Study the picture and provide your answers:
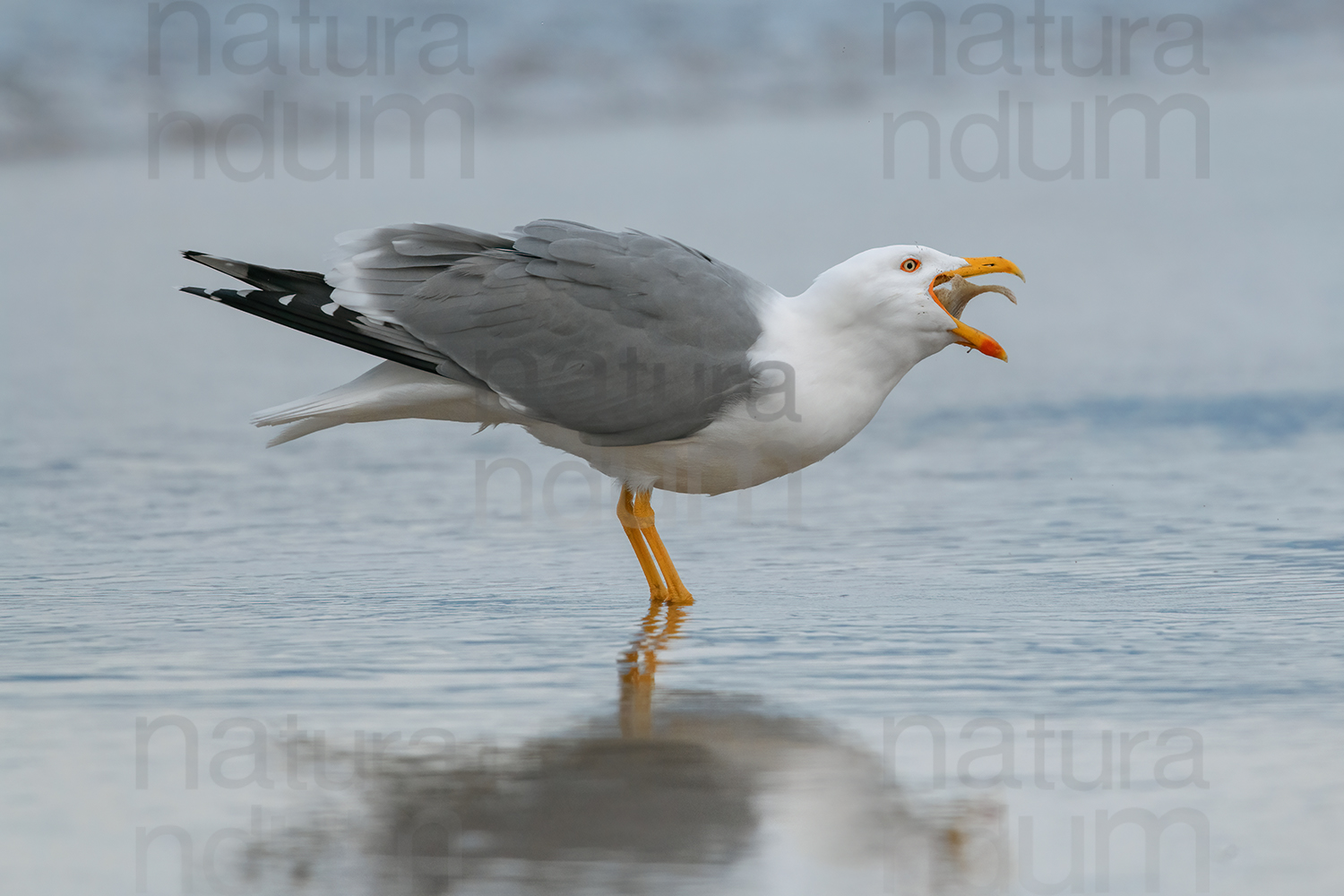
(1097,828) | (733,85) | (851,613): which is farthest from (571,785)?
(733,85)

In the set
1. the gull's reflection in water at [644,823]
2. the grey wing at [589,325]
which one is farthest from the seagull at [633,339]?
the gull's reflection in water at [644,823]

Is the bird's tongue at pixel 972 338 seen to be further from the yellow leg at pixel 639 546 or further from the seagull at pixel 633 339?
the yellow leg at pixel 639 546

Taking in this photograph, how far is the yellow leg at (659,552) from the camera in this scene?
5492mm

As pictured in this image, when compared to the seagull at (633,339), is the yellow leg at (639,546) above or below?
below

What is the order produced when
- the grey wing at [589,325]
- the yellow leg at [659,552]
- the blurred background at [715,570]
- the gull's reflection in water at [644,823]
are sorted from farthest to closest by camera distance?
the yellow leg at [659,552], the grey wing at [589,325], the blurred background at [715,570], the gull's reflection in water at [644,823]

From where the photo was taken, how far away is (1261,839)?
339 cm

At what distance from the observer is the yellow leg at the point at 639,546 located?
5.55 meters

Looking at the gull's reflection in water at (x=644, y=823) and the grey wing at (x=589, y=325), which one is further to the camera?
the grey wing at (x=589, y=325)

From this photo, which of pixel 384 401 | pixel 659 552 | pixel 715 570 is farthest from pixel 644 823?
pixel 715 570

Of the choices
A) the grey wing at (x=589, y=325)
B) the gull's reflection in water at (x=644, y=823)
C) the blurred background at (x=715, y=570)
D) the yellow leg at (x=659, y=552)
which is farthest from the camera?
the yellow leg at (x=659, y=552)

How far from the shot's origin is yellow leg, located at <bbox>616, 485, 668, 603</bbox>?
555cm

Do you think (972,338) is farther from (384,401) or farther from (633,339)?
(384,401)

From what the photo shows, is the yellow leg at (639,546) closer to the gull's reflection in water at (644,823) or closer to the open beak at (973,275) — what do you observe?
the open beak at (973,275)

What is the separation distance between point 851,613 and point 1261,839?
6.30ft
